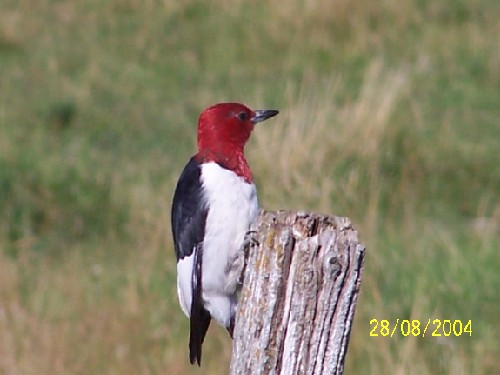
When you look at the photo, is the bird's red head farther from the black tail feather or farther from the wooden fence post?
the wooden fence post

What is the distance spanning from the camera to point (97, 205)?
641cm

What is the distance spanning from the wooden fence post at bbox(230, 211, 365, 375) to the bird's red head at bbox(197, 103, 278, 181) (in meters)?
0.95

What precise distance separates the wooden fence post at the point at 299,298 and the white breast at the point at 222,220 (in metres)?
0.79

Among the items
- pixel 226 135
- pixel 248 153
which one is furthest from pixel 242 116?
pixel 248 153

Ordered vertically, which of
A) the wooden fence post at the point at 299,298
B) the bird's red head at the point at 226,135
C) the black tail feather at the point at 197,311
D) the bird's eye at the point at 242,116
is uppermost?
the bird's eye at the point at 242,116

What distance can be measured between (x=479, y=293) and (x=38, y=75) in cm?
444

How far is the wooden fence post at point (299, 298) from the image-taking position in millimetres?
2361

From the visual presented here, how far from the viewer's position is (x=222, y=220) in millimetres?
3311

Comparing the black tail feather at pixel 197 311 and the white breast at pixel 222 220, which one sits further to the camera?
the black tail feather at pixel 197 311
